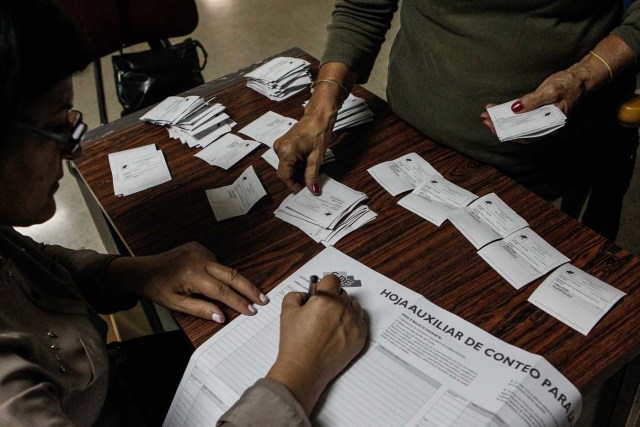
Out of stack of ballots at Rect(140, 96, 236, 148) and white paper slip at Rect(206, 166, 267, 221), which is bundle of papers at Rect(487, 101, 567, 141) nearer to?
white paper slip at Rect(206, 166, 267, 221)

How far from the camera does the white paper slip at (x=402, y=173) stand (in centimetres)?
120

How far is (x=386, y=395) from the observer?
828 mm

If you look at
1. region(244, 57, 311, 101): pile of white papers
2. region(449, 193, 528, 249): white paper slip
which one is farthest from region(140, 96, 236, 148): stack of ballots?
region(449, 193, 528, 249): white paper slip

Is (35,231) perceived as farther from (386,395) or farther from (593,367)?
(593,367)

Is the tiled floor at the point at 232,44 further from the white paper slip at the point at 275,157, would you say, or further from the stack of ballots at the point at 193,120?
the white paper slip at the point at 275,157

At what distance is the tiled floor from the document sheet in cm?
171

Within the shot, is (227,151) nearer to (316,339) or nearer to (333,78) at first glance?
(333,78)

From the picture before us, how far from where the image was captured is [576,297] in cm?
93

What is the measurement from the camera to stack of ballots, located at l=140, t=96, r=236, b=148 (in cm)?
140

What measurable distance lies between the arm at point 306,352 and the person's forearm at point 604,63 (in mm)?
732

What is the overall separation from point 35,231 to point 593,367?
94.2 inches

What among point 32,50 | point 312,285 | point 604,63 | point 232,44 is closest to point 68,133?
point 32,50

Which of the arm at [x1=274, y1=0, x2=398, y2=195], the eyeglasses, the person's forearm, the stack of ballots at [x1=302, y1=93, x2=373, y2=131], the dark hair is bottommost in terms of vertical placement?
the stack of ballots at [x1=302, y1=93, x2=373, y2=131]

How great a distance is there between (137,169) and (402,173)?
0.64 m
